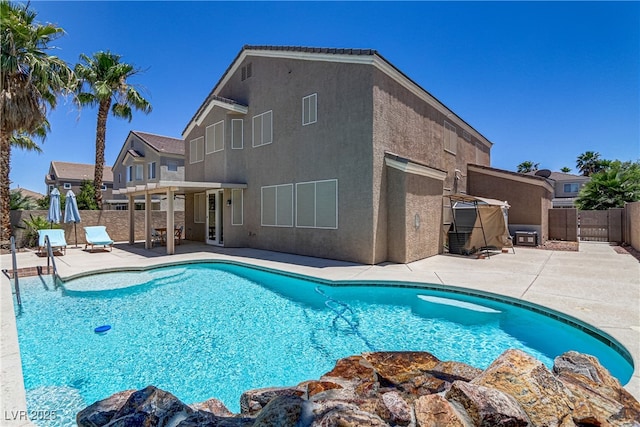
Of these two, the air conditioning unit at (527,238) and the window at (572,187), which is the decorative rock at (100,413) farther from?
the window at (572,187)

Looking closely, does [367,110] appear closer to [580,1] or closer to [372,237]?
[372,237]

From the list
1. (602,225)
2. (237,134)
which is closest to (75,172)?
(237,134)

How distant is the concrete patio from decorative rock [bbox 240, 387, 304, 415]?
1957mm

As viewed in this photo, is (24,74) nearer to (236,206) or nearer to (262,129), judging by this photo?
(262,129)

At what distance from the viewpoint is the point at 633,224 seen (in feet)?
51.0

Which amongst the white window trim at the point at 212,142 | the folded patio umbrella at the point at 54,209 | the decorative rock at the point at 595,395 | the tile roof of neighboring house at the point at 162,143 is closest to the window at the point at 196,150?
the white window trim at the point at 212,142

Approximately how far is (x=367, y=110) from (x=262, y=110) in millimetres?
6658

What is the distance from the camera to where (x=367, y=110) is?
11836 millimetres

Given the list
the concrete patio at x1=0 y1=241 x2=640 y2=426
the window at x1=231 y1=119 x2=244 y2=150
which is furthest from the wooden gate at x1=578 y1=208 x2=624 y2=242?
the window at x1=231 y1=119 x2=244 y2=150

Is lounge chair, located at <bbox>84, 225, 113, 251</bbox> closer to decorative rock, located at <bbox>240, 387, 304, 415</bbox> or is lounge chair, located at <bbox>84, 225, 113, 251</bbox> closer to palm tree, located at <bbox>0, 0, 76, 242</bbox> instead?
palm tree, located at <bbox>0, 0, 76, 242</bbox>

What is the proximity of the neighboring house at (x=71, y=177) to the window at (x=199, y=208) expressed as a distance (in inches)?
1138

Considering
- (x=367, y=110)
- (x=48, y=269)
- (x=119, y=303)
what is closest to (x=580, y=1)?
(x=367, y=110)

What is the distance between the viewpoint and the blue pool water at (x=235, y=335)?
4.72 metres

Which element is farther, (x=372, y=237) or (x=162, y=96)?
(x=162, y=96)
